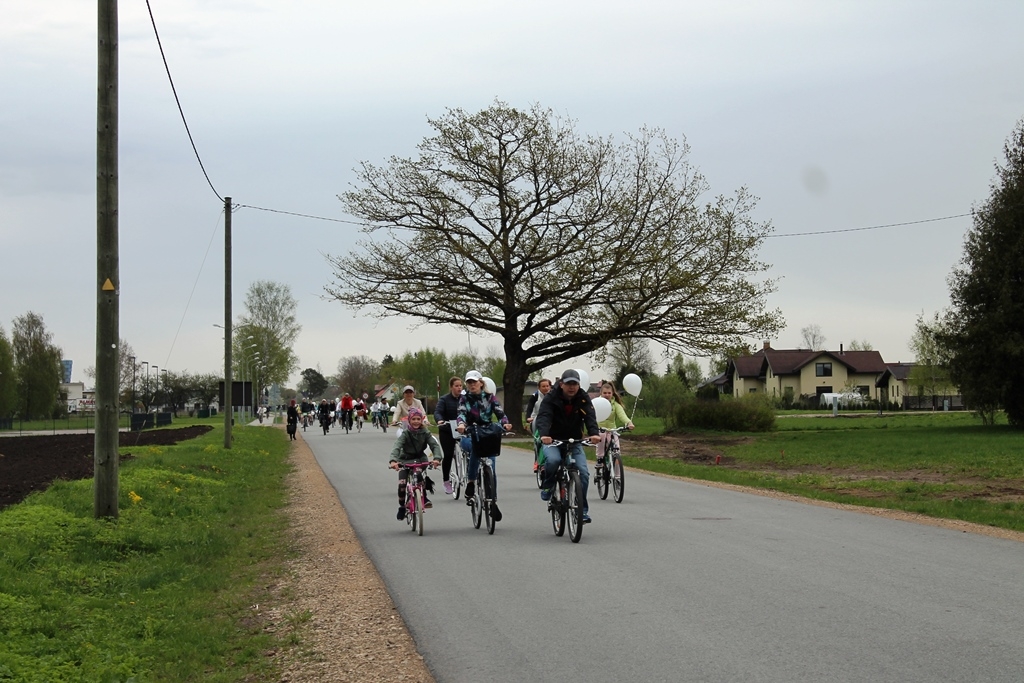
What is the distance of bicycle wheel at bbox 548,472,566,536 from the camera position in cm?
1167

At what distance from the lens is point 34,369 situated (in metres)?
88.4

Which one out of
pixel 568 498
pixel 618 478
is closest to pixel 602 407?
pixel 618 478

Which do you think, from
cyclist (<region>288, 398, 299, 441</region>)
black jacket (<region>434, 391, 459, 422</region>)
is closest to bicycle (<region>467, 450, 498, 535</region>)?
black jacket (<region>434, 391, 459, 422</region>)

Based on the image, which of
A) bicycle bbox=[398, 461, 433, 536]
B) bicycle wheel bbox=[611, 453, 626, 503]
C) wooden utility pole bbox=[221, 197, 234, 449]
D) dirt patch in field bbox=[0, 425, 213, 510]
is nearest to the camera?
bicycle bbox=[398, 461, 433, 536]

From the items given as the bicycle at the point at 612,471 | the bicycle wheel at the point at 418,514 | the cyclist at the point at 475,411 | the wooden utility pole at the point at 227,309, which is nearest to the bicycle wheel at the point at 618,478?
the bicycle at the point at 612,471

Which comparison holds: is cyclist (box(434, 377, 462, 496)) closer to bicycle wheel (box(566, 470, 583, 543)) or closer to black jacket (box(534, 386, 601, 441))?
black jacket (box(534, 386, 601, 441))

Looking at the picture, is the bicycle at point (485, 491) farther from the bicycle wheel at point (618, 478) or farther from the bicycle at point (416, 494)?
the bicycle wheel at point (618, 478)

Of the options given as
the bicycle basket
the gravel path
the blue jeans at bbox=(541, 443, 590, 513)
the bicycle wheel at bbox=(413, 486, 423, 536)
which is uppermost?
the bicycle basket

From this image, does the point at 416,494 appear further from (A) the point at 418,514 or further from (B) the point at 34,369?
(B) the point at 34,369

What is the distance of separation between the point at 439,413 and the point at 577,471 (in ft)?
10.9

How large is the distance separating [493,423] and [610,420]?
415cm

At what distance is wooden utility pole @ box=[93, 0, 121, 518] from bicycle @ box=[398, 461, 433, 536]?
3.59 m

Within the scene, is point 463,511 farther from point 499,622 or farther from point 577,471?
point 499,622

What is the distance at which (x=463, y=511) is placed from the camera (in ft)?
50.0
